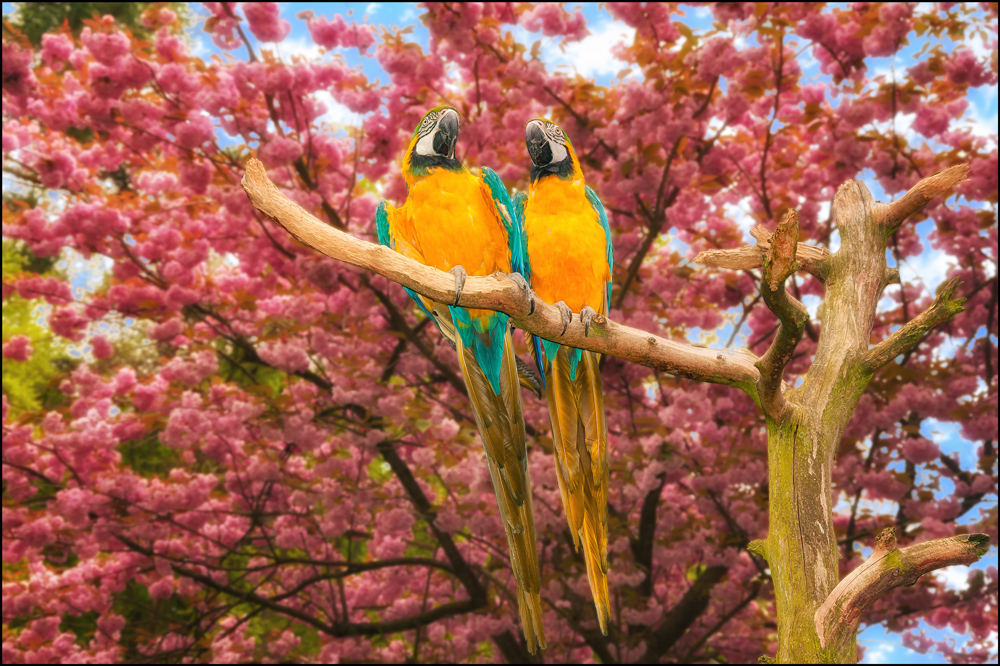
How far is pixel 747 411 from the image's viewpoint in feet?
20.1

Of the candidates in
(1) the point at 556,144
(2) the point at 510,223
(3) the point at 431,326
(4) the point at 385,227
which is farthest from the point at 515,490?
(3) the point at 431,326

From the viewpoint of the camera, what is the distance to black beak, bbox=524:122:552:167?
6.48 feet

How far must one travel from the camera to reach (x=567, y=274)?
200cm

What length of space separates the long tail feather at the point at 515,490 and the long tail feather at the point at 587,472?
0.42ft

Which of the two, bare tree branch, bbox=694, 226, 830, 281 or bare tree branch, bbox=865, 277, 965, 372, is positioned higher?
bare tree branch, bbox=694, 226, 830, 281

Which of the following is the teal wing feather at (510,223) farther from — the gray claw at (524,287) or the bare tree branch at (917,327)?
the bare tree branch at (917,327)

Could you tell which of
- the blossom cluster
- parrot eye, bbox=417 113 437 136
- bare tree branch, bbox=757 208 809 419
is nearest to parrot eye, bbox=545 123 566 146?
parrot eye, bbox=417 113 437 136

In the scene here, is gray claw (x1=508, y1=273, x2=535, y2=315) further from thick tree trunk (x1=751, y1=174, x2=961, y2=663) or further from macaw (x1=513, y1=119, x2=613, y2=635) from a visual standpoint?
thick tree trunk (x1=751, y1=174, x2=961, y2=663)

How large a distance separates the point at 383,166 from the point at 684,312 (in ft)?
10.5

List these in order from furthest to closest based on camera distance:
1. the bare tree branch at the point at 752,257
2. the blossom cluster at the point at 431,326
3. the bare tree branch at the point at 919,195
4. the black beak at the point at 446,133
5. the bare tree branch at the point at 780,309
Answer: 1. the blossom cluster at the point at 431,326
2. the bare tree branch at the point at 752,257
3. the bare tree branch at the point at 919,195
4. the black beak at the point at 446,133
5. the bare tree branch at the point at 780,309

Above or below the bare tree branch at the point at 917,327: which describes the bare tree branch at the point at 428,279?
below

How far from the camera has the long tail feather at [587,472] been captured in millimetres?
1771

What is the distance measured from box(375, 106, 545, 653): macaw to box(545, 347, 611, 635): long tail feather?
15 cm

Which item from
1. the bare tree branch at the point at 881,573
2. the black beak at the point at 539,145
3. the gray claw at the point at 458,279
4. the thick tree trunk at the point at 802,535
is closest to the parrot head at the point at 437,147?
the black beak at the point at 539,145
